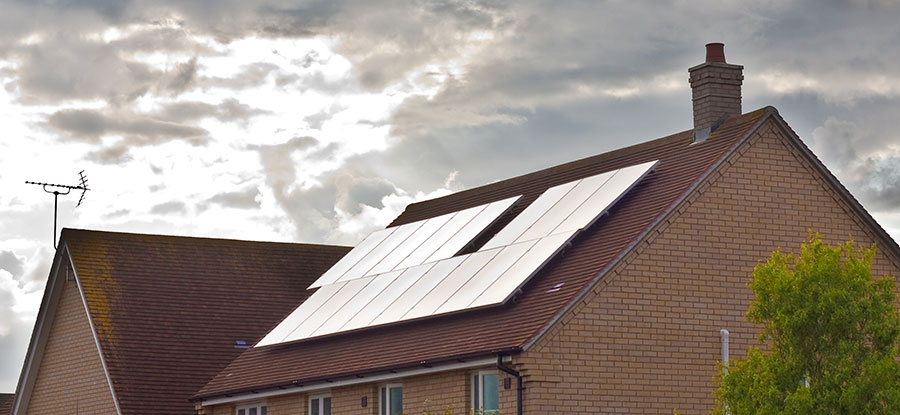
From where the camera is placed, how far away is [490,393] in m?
27.2

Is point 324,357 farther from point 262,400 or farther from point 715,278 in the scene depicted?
point 715,278

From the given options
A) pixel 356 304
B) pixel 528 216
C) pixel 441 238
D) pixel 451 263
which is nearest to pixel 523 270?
pixel 451 263

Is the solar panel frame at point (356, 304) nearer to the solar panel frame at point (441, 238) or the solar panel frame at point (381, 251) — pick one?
the solar panel frame at point (441, 238)

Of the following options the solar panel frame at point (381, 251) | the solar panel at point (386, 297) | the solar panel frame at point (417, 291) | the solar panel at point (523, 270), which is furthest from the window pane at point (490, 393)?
the solar panel frame at point (381, 251)

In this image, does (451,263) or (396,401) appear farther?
(451,263)

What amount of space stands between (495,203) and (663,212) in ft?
24.1

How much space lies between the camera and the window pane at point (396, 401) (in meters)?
29.7

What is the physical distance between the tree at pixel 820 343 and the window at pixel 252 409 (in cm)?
1487

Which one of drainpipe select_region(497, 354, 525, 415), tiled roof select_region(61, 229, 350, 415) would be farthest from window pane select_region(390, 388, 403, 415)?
tiled roof select_region(61, 229, 350, 415)

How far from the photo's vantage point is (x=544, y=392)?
26.1m

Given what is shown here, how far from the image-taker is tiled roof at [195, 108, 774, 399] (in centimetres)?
2708

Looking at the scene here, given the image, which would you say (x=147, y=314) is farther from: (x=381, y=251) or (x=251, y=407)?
(x=381, y=251)

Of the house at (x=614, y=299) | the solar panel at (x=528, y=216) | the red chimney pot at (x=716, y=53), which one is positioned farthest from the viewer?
the red chimney pot at (x=716, y=53)

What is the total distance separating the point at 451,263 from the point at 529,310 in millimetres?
4598
